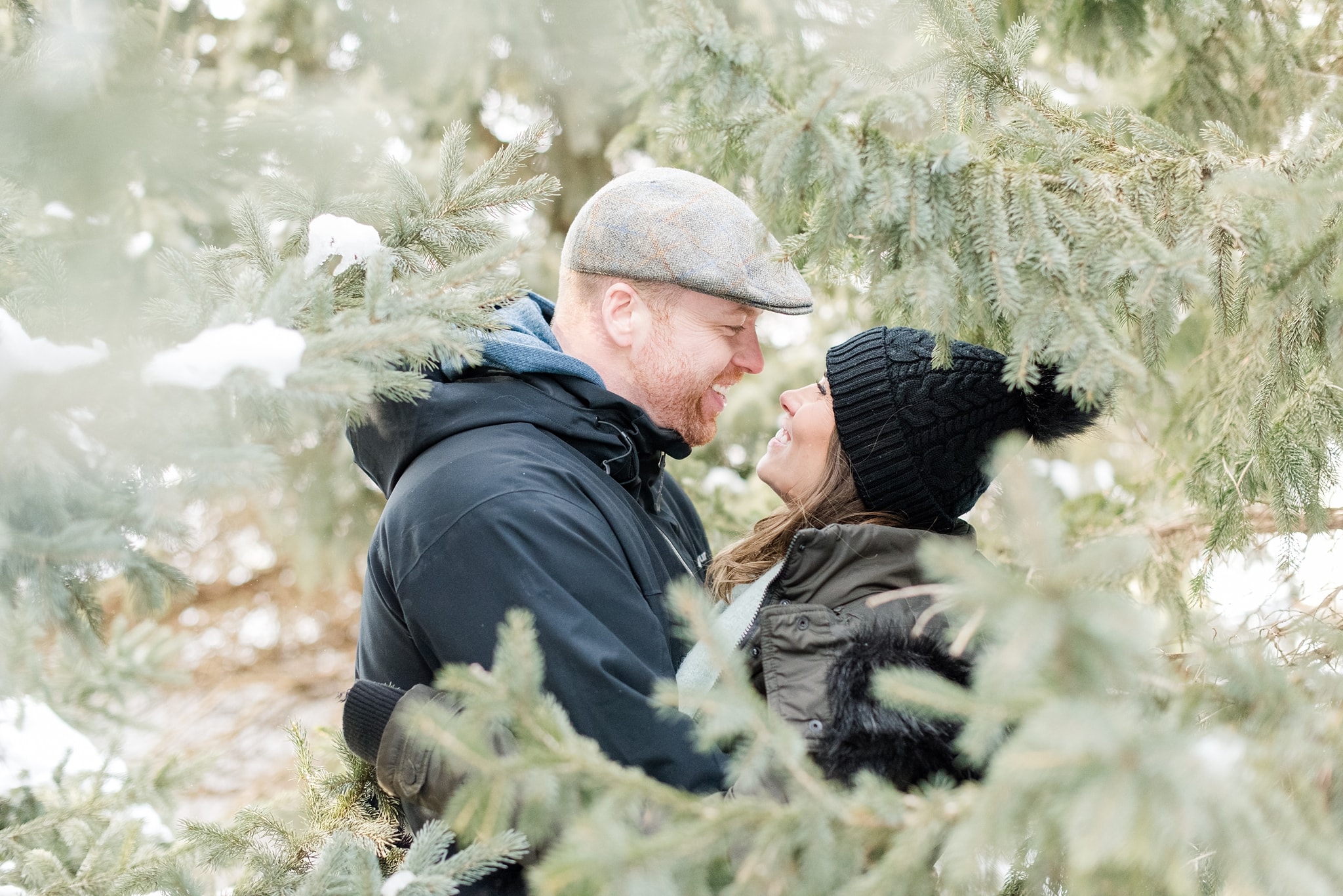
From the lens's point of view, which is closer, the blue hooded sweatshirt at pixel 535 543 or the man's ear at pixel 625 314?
the blue hooded sweatshirt at pixel 535 543

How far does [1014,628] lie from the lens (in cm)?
96

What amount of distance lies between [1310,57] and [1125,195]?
189 centimetres

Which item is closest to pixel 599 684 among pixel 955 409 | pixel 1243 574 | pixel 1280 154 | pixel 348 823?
pixel 348 823

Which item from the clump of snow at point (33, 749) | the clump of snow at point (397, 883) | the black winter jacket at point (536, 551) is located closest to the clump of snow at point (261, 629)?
A: the clump of snow at point (33, 749)

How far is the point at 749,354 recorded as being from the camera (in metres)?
2.81

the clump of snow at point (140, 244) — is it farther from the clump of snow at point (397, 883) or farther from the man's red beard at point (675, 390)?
the clump of snow at point (397, 883)

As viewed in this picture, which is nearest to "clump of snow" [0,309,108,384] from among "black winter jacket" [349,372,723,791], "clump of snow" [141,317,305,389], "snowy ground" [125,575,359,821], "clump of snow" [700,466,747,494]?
"clump of snow" [141,317,305,389]

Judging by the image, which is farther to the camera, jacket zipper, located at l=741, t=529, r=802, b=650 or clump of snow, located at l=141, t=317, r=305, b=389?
jacket zipper, located at l=741, t=529, r=802, b=650

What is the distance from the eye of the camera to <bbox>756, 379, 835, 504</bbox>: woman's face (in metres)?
2.64

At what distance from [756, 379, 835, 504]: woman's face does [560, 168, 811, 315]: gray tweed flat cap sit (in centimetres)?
28

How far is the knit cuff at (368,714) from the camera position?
200cm

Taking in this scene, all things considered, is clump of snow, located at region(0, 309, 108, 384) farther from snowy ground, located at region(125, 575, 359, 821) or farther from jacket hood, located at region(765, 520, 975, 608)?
snowy ground, located at region(125, 575, 359, 821)

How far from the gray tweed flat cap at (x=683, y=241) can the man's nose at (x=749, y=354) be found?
0.17 metres

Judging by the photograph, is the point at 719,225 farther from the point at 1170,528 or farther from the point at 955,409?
the point at 1170,528
